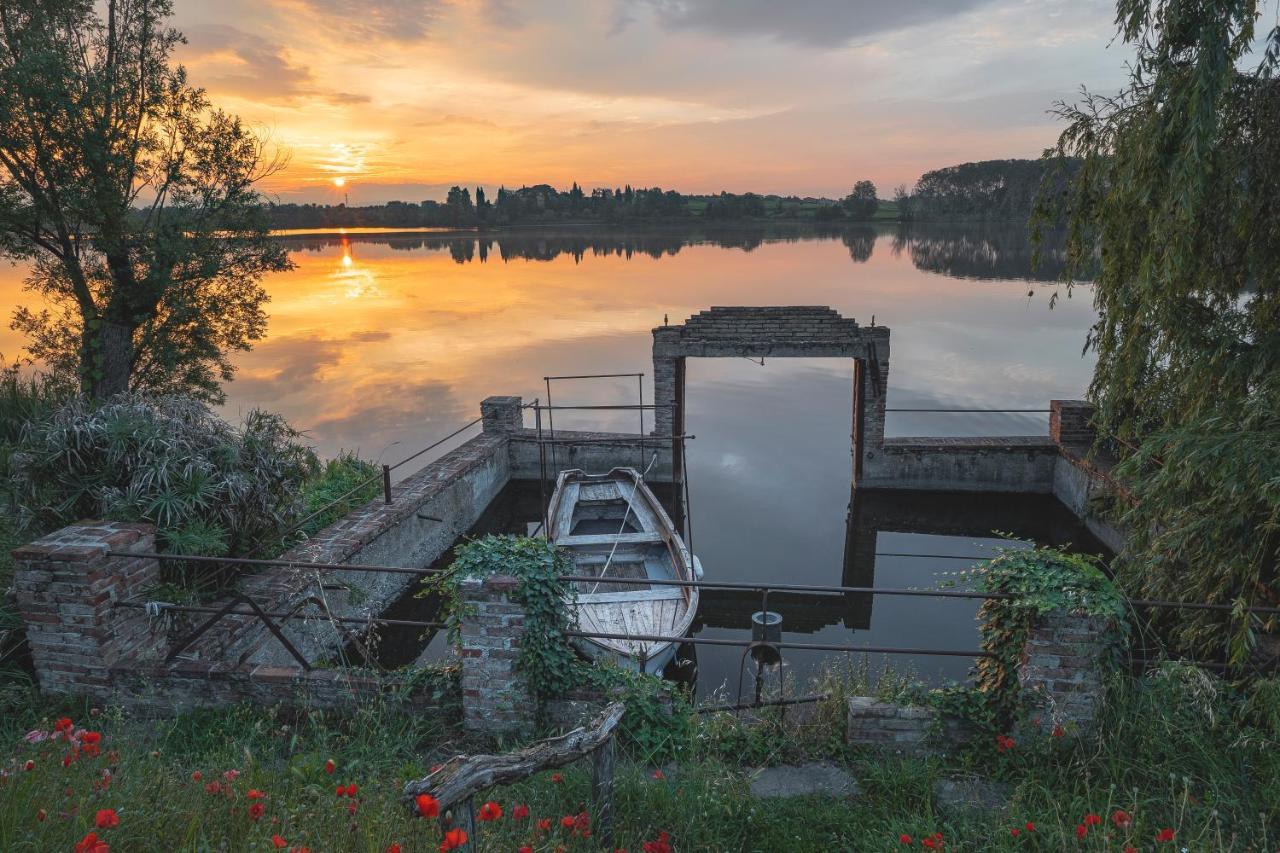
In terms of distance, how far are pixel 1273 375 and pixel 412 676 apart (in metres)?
7.30

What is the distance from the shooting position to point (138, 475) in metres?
A: 5.78

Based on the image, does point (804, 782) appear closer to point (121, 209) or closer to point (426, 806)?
point (426, 806)

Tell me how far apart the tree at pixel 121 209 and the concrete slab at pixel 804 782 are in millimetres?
13488

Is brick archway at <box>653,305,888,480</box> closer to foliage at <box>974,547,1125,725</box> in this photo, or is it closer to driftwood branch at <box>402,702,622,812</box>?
Result: foliage at <box>974,547,1125,725</box>

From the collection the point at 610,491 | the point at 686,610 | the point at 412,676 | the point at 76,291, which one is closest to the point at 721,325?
the point at 610,491

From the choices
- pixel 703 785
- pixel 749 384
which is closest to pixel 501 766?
pixel 703 785

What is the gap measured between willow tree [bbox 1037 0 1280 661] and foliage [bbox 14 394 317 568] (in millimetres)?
8175

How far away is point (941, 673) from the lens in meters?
8.41

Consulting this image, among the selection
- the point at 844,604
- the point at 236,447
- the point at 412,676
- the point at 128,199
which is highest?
the point at 128,199

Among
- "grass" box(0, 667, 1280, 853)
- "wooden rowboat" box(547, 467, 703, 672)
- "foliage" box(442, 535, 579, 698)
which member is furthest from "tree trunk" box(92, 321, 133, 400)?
"foliage" box(442, 535, 579, 698)

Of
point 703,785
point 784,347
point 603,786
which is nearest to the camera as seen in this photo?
point 603,786

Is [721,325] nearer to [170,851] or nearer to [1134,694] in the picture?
[1134,694]

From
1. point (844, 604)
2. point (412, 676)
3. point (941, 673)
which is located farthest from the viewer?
point (844, 604)

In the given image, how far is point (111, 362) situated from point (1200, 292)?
16.4m
